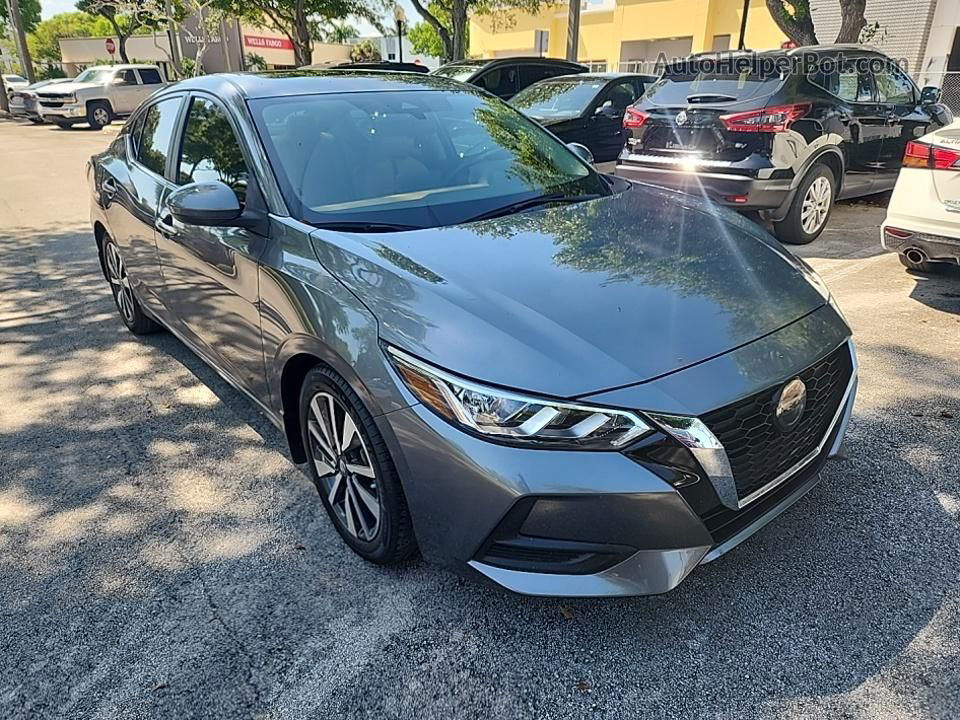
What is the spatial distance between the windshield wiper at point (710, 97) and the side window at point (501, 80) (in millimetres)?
4989

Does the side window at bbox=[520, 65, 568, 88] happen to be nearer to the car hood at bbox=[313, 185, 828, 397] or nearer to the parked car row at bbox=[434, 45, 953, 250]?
the parked car row at bbox=[434, 45, 953, 250]

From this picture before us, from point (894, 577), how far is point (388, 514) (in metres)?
1.73

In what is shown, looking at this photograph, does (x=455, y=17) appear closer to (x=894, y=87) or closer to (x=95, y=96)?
(x=95, y=96)

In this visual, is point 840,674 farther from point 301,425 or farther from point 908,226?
point 908,226

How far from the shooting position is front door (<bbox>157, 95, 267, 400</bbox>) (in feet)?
9.35

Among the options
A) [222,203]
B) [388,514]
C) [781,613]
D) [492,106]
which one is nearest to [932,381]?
[781,613]

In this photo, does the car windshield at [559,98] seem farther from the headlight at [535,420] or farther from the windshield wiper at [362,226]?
the headlight at [535,420]

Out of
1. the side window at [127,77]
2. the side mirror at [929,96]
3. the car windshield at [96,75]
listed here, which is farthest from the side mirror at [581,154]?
the car windshield at [96,75]

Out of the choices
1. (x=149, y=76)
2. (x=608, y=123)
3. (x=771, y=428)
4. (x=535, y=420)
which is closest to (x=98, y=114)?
(x=149, y=76)

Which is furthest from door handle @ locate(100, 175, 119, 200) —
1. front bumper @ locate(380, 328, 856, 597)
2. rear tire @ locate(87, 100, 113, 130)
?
rear tire @ locate(87, 100, 113, 130)

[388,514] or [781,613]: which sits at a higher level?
[388,514]

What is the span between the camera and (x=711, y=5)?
29.2 meters

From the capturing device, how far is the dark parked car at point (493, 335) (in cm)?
191

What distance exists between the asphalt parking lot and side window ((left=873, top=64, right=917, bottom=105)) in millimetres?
4536
